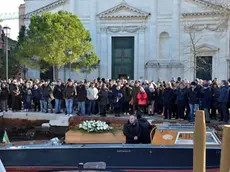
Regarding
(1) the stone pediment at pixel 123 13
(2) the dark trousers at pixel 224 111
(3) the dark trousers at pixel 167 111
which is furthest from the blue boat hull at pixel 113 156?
(1) the stone pediment at pixel 123 13

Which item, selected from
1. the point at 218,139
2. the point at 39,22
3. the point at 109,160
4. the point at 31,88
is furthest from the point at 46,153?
the point at 39,22

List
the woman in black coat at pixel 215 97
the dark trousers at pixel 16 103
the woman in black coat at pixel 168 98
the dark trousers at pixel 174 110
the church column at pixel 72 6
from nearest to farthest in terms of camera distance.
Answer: the woman in black coat at pixel 215 97 → the woman in black coat at pixel 168 98 → the dark trousers at pixel 174 110 → the dark trousers at pixel 16 103 → the church column at pixel 72 6

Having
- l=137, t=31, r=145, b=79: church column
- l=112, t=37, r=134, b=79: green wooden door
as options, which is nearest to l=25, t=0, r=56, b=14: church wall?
l=112, t=37, r=134, b=79: green wooden door

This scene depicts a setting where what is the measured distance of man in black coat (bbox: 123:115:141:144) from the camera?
32.5 ft

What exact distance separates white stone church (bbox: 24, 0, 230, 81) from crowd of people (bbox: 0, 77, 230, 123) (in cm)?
1734

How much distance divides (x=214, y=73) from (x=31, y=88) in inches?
896

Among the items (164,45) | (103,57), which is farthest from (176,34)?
(103,57)

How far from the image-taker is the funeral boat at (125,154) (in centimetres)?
905

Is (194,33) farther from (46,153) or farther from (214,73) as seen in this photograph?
(46,153)

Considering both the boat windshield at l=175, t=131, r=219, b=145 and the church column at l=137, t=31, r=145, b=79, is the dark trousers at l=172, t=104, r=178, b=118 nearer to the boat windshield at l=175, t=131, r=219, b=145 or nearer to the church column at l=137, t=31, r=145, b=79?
the boat windshield at l=175, t=131, r=219, b=145

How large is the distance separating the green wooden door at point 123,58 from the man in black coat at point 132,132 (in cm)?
2944

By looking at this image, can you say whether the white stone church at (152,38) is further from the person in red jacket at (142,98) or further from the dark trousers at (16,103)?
the person in red jacket at (142,98)

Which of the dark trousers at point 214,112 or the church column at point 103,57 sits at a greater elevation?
the church column at point 103,57

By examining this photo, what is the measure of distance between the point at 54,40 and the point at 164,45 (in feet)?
43.8
